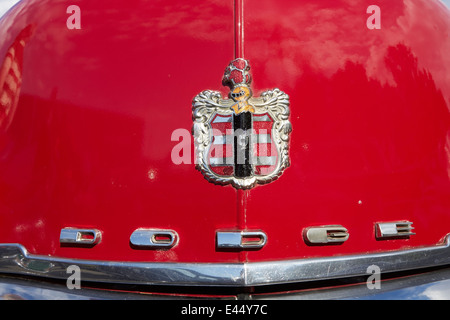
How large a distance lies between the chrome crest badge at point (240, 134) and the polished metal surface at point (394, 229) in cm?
40

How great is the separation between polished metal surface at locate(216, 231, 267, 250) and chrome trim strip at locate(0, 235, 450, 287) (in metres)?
0.06

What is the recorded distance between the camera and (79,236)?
1.63m

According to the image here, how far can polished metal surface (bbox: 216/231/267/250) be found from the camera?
1540 mm

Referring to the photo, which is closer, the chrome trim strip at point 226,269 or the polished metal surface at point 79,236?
the chrome trim strip at point 226,269

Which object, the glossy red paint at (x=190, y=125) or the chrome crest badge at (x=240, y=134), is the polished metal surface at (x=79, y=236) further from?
the chrome crest badge at (x=240, y=134)

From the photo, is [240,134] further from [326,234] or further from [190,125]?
[326,234]

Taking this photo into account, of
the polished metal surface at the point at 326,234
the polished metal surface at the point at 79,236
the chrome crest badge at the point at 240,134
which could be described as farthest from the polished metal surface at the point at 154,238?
the polished metal surface at the point at 326,234

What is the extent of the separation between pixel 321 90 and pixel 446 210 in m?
Result: 0.67

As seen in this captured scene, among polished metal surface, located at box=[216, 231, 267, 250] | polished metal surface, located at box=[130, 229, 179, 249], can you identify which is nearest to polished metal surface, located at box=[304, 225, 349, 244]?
polished metal surface, located at box=[216, 231, 267, 250]

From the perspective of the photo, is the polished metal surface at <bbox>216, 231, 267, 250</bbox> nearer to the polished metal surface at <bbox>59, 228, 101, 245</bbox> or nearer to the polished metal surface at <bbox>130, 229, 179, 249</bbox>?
the polished metal surface at <bbox>130, 229, 179, 249</bbox>

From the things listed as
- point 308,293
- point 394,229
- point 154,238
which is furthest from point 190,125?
point 394,229

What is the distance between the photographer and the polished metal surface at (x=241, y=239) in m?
1.54
